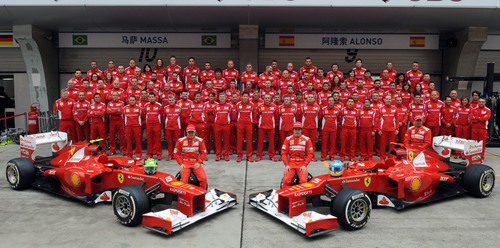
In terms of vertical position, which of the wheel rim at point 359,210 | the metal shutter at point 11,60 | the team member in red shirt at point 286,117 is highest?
the metal shutter at point 11,60

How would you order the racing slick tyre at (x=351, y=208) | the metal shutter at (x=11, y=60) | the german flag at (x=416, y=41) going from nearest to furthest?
the racing slick tyre at (x=351, y=208)
the german flag at (x=416, y=41)
the metal shutter at (x=11, y=60)

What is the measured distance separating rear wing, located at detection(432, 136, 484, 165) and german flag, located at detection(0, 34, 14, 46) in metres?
15.4

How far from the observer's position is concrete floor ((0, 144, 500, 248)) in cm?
501

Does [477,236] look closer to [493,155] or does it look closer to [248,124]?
[248,124]

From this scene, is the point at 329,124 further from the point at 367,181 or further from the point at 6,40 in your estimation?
the point at 6,40

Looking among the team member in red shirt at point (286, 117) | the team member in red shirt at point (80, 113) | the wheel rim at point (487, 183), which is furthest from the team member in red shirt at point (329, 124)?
the team member in red shirt at point (80, 113)

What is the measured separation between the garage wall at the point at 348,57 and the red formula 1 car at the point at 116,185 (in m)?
8.75

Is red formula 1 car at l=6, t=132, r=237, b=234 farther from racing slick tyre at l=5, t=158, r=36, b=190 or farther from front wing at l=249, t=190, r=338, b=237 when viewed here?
front wing at l=249, t=190, r=338, b=237

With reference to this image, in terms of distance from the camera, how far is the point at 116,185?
6359mm

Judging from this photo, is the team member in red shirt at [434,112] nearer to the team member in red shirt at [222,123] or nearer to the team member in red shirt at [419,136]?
the team member in red shirt at [419,136]

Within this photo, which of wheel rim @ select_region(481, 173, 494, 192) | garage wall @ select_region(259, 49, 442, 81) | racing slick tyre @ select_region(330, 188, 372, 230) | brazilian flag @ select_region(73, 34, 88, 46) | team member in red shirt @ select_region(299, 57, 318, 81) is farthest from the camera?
garage wall @ select_region(259, 49, 442, 81)

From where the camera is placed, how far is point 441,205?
6.59 meters

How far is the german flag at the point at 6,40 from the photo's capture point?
14328mm

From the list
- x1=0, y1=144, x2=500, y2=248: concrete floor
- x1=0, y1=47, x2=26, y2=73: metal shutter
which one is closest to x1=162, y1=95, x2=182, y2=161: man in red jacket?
x1=0, y1=144, x2=500, y2=248: concrete floor
